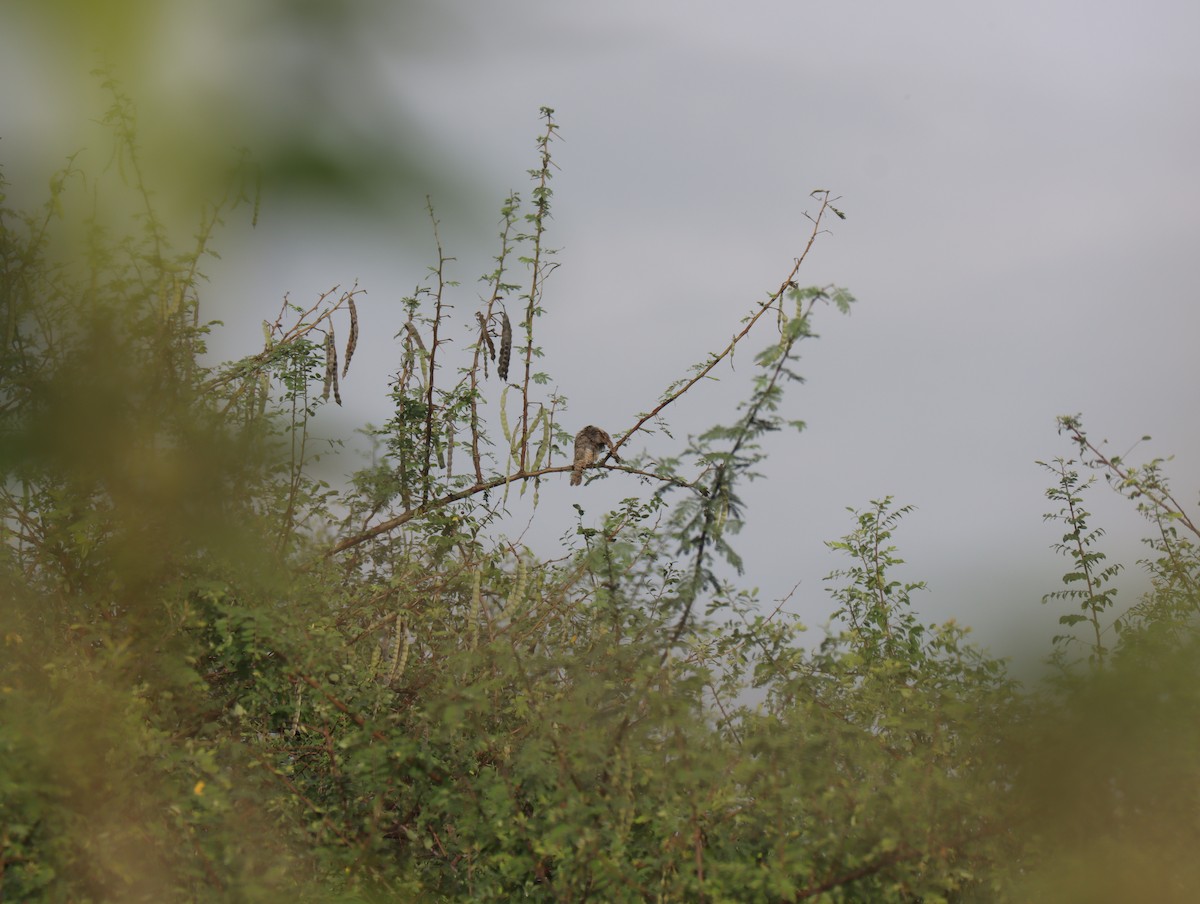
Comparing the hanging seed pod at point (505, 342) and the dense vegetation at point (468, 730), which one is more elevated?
the hanging seed pod at point (505, 342)

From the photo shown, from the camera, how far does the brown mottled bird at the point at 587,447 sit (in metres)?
5.58

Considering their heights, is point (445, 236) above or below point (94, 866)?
above

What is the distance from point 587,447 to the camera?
5594 mm

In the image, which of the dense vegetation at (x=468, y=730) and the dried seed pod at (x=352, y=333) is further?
the dried seed pod at (x=352, y=333)

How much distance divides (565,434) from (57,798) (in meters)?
3.37

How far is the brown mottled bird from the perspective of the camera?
5582 mm

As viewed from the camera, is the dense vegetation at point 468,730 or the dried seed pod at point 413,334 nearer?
the dense vegetation at point 468,730

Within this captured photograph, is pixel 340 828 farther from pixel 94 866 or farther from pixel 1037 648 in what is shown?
pixel 1037 648

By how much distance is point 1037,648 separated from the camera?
384 cm

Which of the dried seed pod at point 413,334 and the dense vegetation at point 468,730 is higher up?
the dried seed pod at point 413,334

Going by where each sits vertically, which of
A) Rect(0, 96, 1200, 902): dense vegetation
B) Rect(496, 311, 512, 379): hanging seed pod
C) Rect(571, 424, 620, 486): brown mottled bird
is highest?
Rect(496, 311, 512, 379): hanging seed pod

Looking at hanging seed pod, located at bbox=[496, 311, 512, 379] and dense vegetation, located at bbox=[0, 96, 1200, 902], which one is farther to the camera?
hanging seed pod, located at bbox=[496, 311, 512, 379]

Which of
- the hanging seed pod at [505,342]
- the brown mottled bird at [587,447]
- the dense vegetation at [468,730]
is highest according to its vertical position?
the hanging seed pod at [505,342]

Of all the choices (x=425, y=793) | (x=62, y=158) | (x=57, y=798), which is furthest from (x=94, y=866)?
(x=62, y=158)
